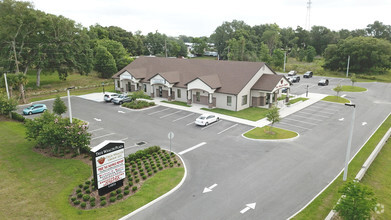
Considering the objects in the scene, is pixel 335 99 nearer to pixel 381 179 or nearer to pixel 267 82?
pixel 267 82

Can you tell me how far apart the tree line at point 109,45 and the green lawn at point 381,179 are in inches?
1882

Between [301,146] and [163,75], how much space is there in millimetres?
27770

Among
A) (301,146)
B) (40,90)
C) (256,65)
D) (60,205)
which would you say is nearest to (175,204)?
(60,205)

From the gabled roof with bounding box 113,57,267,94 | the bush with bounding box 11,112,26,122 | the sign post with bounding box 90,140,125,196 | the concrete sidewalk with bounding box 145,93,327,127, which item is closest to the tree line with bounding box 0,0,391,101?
the bush with bounding box 11,112,26,122

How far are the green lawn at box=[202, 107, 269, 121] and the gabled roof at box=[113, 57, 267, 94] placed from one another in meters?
3.04

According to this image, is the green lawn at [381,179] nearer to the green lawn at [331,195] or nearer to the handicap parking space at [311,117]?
the green lawn at [331,195]

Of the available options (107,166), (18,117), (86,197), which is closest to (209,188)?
(107,166)

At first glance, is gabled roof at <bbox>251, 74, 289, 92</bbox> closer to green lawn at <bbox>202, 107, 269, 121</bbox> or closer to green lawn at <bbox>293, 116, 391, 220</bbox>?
green lawn at <bbox>202, 107, 269, 121</bbox>

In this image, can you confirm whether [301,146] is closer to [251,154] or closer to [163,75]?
[251,154]

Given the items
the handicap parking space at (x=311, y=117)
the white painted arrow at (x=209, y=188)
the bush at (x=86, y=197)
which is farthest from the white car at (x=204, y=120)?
the bush at (x=86, y=197)

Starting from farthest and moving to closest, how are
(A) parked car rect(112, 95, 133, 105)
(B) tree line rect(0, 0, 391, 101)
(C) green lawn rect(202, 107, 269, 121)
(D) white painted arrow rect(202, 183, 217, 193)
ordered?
(B) tree line rect(0, 0, 391, 101)
(A) parked car rect(112, 95, 133, 105)
(C) green lawn rect(202, 107, 269, 121)
(D) white painted arrow rect(202, 183, 217, 193)

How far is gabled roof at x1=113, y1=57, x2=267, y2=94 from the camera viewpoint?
43.1m

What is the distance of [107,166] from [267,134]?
18721 mm

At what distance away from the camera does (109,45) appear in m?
75.4
